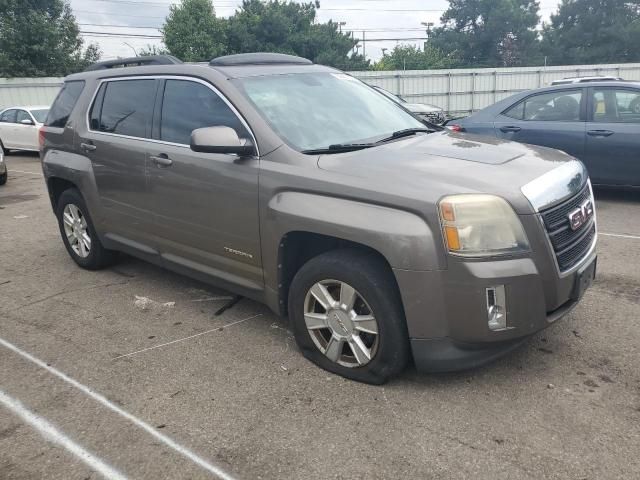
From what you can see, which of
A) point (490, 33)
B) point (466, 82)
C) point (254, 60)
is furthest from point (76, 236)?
point (490, 33)

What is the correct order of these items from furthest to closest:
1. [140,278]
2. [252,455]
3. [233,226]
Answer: [140,278] < [233,226] < [252,455]

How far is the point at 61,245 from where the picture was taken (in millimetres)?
6473

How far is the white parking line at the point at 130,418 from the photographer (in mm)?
2574

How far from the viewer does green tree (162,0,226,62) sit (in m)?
38.5

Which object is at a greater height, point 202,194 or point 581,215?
point 202,194

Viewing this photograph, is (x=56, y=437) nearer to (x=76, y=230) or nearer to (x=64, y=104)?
(x=76, y=230)

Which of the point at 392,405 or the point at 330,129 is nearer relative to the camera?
the point at 392,405

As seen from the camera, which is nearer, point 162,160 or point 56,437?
point 56,437

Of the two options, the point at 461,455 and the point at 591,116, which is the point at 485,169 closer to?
the point at 461,455

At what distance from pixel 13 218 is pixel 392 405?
695 cm

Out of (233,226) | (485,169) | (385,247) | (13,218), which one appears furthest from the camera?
(13,218)

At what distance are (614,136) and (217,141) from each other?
18.6 feet

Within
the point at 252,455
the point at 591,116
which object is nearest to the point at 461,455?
the point at 252,455

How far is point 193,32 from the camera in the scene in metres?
38.7
